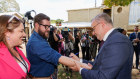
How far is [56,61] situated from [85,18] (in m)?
22.6

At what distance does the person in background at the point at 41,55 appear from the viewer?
5.36ft

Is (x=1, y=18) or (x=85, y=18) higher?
(x=85, y=18)

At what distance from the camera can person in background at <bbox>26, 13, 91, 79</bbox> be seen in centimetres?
163

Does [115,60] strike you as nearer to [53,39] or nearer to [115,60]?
[115,60]

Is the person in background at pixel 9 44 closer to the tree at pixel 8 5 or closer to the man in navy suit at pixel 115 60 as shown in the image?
the man in navy suit at pixel 115 60

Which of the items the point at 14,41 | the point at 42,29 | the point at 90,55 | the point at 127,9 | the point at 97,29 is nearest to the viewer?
the point at 14,41

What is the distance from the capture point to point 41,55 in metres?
1.62

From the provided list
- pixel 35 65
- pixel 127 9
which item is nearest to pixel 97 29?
pixel 35 65

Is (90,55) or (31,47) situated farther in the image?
(90,55)

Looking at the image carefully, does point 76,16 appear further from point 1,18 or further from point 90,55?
point 1,18

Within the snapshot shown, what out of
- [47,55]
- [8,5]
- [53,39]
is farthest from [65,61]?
[8,5]

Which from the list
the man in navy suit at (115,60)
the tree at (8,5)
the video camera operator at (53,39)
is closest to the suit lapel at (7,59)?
the man in navy suit at (115,60)

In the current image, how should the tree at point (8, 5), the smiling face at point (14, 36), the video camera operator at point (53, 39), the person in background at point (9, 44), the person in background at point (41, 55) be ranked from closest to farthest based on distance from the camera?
the person in background at point (9, 44) → the smiling face at point (14, 36) → the person in background at point (41, 55) → the video camera operator at point (53, 39) → the tree at point (8, 5)

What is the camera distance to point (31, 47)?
1.71 meters
